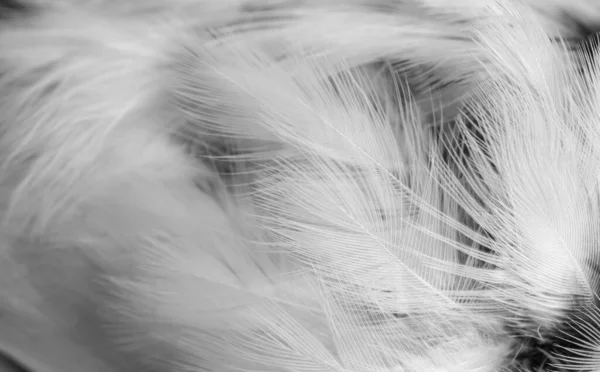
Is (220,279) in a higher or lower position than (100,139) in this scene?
lower

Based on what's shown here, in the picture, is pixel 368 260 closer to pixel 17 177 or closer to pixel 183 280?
pixel 183 280

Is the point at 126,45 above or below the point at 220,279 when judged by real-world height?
above

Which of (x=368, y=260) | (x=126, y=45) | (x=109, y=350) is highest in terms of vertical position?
(x=126, y=45)

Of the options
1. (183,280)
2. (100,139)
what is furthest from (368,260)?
(100,139)

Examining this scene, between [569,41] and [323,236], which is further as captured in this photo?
[569,41]

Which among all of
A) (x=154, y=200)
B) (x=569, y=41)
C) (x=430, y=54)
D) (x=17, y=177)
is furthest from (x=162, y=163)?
(x=569, y=41)

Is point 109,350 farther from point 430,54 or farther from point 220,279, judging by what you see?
point 430,54
